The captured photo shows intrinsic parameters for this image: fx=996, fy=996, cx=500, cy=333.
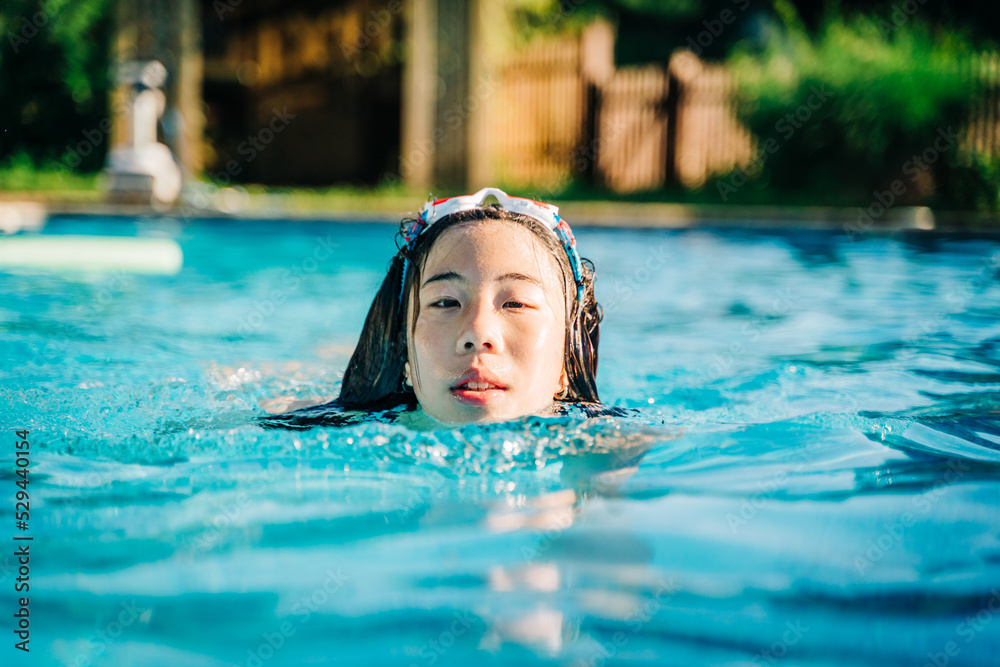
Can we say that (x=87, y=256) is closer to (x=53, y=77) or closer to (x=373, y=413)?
(x=373, y=413)

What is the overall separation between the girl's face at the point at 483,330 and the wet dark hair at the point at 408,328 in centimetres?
12

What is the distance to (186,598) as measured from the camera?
5.61 feet

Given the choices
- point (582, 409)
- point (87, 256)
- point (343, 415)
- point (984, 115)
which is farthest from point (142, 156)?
point (984, 115)

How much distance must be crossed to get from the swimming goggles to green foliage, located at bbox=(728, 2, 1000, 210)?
10011mm

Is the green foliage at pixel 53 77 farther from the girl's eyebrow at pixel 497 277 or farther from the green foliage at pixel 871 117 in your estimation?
the girl's eyebrow at pixel 497 277

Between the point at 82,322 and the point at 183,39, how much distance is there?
8.61 m

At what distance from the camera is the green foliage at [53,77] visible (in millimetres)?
14359

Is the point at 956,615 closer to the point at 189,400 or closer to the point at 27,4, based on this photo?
the point at 189,400

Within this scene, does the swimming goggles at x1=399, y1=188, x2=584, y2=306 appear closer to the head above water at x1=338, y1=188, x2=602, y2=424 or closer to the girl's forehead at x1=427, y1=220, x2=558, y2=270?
the head above water at x1=338, y1=188, x2=602, y2=424

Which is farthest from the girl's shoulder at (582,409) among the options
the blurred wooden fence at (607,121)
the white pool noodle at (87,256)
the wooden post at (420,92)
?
the blurred wooden fence at (607,121)

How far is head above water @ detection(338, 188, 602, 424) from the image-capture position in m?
2.47

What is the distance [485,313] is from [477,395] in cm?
20

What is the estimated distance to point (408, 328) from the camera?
2.74 metres

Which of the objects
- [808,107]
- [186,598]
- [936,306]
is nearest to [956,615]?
[186,598]
